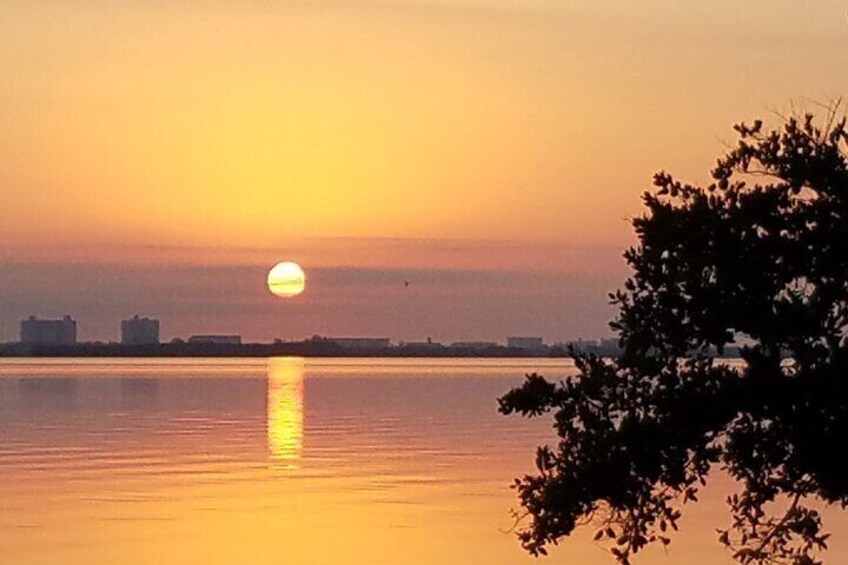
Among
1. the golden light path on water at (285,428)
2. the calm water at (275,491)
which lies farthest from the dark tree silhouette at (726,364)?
the golden light path on water at (285,428)

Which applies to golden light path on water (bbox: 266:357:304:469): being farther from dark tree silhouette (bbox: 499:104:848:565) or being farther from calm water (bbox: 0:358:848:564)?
dark tree silhouette (bbox: 499:104:848:565)

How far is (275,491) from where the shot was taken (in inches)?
1901

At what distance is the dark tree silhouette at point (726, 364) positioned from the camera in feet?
51.5

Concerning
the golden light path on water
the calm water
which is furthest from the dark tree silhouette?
the golden light path on water

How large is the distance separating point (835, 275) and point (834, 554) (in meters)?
20.3

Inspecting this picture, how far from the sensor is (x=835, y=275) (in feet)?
52.0

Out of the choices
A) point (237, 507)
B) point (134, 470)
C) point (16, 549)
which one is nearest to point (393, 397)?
point (134, 470)

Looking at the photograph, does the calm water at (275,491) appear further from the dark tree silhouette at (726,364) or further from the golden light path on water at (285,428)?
the dark tree silhouette at (726,364)

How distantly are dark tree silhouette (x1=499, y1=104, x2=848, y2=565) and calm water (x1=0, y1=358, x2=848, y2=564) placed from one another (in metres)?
18.6

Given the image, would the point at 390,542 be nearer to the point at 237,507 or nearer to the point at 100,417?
the point at 237,507

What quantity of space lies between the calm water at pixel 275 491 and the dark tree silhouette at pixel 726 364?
60.9 ft

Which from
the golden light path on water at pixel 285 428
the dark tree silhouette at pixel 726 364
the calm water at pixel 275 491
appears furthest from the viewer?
the golden light path on water at pixel 285 428

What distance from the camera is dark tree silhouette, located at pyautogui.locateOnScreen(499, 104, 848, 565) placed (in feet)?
51.5

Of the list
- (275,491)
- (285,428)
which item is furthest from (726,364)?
(285,428)
